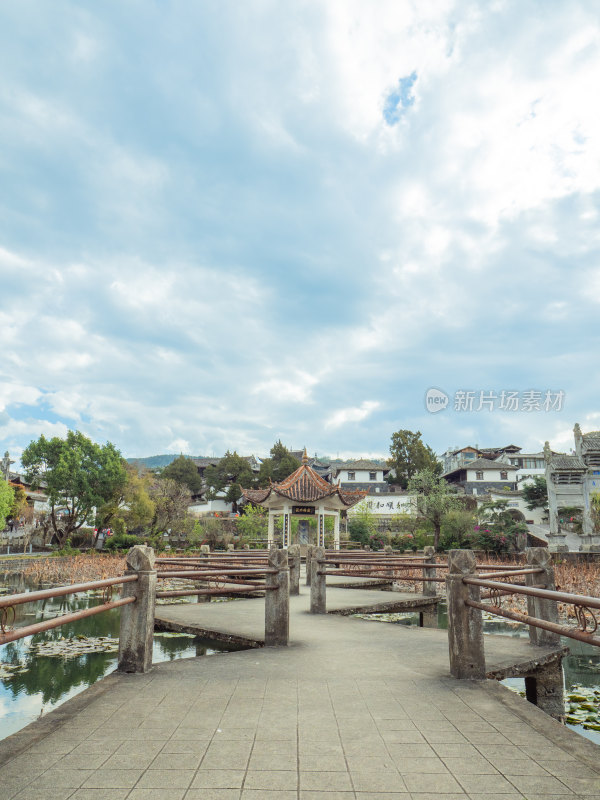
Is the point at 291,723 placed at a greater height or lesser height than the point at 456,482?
lesser

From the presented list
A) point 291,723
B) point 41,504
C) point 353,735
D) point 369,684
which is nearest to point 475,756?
point 353,735

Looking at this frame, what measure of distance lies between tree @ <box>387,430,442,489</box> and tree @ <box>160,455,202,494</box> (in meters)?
20.4

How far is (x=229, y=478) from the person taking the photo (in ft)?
168

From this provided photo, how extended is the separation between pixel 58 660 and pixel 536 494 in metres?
39.2

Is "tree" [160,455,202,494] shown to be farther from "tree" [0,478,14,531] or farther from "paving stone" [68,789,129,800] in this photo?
"paving stone" [68,789,129,800]

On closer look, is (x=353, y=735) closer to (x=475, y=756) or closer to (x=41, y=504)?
(x=475, y=756)

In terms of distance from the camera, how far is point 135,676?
4316 millimetres

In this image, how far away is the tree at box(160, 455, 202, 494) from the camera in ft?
176

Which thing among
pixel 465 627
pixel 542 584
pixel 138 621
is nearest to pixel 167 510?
pixel 138 621

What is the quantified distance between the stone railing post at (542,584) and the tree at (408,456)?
44799mm

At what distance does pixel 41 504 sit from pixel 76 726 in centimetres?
5561

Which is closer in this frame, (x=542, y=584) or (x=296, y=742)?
(x=296, y=742)

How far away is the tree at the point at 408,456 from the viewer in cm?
4988

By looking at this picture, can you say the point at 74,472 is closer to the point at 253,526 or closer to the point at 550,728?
the point at 253,526
